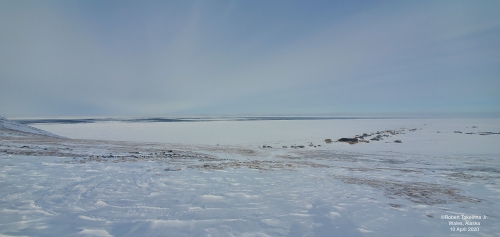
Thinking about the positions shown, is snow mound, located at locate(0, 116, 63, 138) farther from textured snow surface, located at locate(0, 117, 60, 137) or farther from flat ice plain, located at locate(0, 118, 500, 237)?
flat ice plain, located at locate(0, 118, 500, 237)

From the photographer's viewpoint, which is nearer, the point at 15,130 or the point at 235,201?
the point at 235,201

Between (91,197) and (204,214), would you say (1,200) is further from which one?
(204,214)

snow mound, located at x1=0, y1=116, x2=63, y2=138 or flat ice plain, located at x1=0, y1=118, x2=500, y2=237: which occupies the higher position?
snow mound, located at x1=0, y1=116, x2=63, y2=138

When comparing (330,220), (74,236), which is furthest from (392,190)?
(74,236)

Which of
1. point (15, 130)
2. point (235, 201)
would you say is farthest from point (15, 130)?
point (235, 201)

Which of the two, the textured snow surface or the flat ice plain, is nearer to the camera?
the flat ice plain

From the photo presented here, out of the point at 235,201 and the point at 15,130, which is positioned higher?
the point at 15,130

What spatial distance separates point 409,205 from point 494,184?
14.4 feet

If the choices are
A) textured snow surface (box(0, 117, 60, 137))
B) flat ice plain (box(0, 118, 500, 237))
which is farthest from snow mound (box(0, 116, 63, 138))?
flat ice plain (box(0, 118, 500, 237))

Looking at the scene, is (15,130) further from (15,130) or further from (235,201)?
(235,201)

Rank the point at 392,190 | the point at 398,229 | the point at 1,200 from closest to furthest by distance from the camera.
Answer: the point at 398,229 < the point at 1,200 < the point at 392,190

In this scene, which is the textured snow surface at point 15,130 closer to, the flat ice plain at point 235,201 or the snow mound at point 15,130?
the snow mound at point 15,130

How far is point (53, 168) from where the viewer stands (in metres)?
7.80

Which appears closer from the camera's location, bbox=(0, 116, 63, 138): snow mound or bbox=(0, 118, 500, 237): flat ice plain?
bbox=(0, 118, 500, 237): flat ice plain
